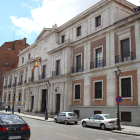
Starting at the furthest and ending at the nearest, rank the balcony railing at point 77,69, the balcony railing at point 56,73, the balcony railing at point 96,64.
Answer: the balcony railing at point 56,73, the balcony railing at point 77,69, the balcony railing at point 96,64

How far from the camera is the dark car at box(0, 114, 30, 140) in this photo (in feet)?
27.6

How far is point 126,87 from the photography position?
797 inches

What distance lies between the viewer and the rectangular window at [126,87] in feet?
65.5

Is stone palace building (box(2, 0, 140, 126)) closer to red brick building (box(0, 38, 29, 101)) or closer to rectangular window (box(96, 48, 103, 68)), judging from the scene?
rectangular window (box(96, 48, 103, 68))

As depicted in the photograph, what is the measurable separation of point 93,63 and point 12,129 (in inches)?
691

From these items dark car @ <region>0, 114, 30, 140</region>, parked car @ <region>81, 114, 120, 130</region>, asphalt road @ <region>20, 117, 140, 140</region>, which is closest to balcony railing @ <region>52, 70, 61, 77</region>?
parked car @ <region>81, 114, 120, 130</region>

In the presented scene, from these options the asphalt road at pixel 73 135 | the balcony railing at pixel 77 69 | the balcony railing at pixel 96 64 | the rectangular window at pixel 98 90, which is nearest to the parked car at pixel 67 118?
the rectangular window at pixel 98 90

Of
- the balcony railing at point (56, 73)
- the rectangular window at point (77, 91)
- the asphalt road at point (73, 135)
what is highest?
the balcony railing at point (56, 73)

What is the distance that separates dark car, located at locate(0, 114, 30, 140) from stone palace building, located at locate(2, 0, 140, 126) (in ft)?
42.8

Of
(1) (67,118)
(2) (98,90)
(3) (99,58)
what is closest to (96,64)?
(3) (99,58)

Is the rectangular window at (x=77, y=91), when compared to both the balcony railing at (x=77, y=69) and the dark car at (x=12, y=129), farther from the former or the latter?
the dark car at (x=12, y=129)

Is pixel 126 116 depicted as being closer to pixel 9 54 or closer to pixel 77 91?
pixel 77 91

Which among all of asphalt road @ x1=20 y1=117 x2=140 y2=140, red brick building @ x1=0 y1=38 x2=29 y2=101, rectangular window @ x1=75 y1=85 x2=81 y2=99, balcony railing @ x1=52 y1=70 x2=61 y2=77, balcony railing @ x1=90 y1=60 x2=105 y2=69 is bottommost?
asphalt road @ x1=20 y1=117 x2=140 y2=140

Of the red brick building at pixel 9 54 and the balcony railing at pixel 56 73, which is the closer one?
the balcony railing at pixel 56 73
